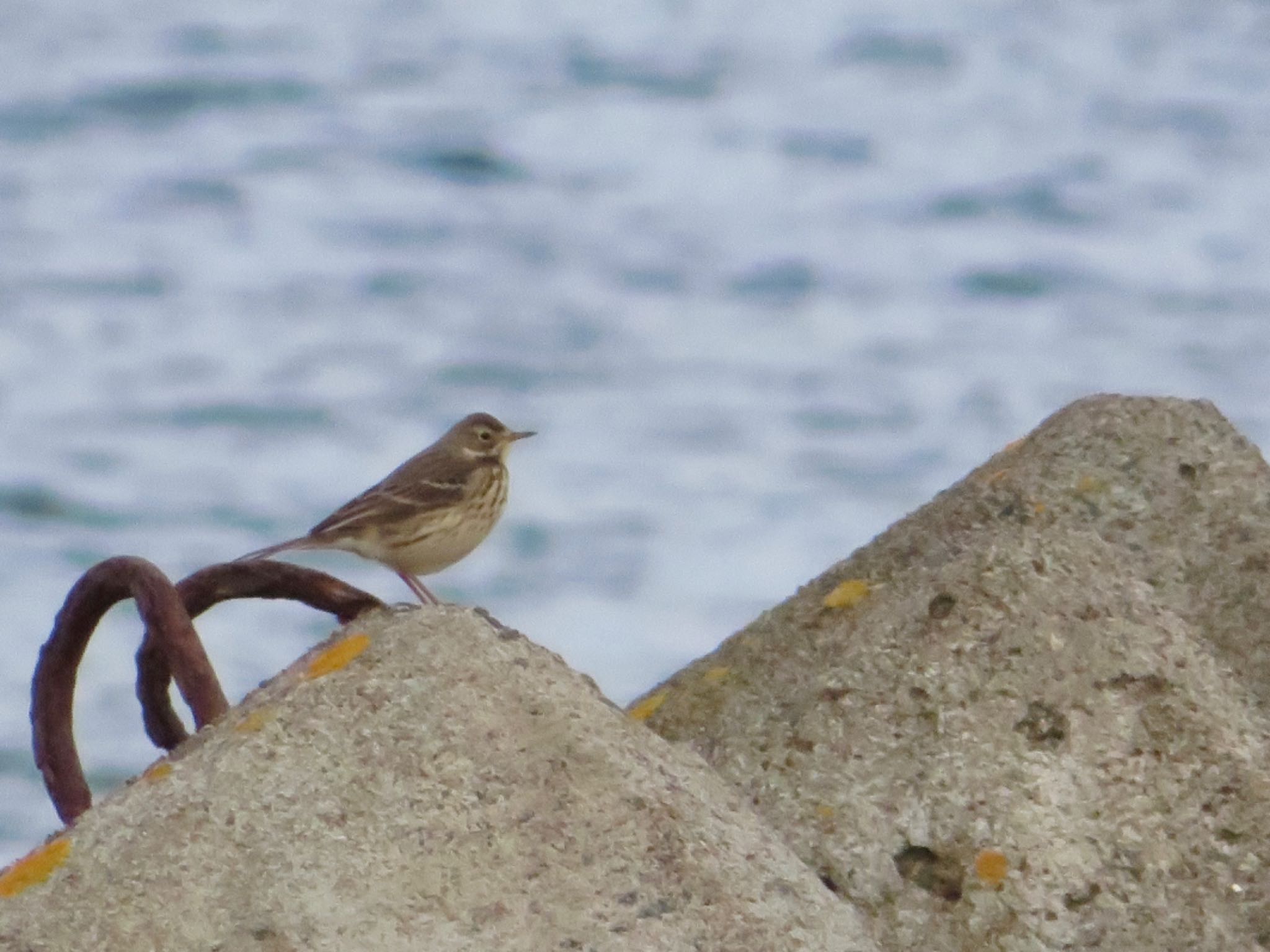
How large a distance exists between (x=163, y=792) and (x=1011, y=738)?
1190 mm

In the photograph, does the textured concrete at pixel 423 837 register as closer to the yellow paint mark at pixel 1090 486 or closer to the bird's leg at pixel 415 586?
the yellow paint mark at pixel 1090 486

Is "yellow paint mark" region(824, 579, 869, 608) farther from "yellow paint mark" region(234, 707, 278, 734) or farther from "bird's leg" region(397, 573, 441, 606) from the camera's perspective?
"bird's leg" region(397, 573, 441, 606)

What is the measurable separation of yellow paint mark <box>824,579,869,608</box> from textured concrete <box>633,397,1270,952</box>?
0.01 meters

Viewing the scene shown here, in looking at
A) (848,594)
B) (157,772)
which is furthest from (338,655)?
(848,594)

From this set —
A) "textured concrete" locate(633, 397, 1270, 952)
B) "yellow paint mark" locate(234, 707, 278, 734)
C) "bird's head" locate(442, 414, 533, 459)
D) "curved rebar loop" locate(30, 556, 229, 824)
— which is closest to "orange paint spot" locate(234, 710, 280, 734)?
"yellow paint mark" locate(234, 707, 278, 734)

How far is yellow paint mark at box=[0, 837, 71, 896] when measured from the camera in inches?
105

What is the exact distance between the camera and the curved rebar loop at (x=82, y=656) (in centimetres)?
296

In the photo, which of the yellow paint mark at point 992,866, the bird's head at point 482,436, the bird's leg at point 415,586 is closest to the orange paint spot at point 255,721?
the yellow paint mark at point 992,866

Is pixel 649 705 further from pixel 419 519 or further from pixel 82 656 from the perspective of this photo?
pixel 419 519

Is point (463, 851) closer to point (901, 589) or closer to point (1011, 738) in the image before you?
point (1011, 738)

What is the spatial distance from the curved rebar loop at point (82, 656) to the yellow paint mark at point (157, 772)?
0.35 ft

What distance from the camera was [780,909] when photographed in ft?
9.14

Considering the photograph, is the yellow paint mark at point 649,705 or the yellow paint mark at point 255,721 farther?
the yellow paint mark at point 649,705

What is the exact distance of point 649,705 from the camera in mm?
3785
